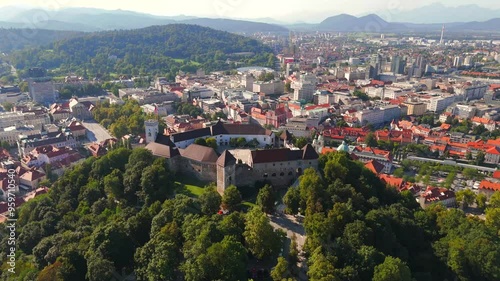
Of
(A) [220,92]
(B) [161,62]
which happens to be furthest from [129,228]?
(B) [161,62]

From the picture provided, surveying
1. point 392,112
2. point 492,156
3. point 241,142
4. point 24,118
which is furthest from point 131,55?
point 492,156

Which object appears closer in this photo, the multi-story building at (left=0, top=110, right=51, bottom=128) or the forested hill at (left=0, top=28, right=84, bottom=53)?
the multi-story building at (left=0, top=110, right=51, bottom=128)

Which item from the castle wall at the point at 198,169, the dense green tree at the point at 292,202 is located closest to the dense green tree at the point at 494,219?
the dense green tree at the point at 292,202

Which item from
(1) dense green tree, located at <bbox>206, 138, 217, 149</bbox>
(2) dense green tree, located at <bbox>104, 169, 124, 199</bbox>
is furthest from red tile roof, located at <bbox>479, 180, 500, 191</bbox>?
(2) dense green tree, located at <bbox>104, 169, 124, 199</bbox>

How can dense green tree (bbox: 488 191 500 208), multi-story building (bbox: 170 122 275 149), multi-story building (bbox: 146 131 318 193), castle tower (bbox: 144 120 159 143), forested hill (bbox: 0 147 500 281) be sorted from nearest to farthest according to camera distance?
forested hill (bbox: 0 147 500 281)
multi-story building (bbox: 146 131 318 193)
dense green tree (bbox: 488 191 500 208)
multi-story building (bbox: 170 122 275 149)
castle tower (bbox: 144 120 159 143)

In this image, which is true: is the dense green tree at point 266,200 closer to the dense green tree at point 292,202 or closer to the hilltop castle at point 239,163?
the dense green tree at point 292,202

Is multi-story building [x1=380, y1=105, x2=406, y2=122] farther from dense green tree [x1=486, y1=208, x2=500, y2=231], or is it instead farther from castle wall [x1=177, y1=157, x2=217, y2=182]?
castle wall [x1=177, y1=157, x2=217, y2=182]
